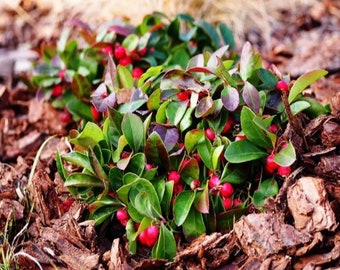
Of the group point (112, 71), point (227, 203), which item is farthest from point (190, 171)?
point (112, 71)

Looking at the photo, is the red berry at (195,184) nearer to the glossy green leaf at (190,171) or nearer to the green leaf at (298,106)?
the glossy green leaf at (190,171)

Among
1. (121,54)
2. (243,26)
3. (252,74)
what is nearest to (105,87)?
(121,54)

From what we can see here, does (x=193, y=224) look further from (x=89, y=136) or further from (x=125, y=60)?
(x=125, y=60)

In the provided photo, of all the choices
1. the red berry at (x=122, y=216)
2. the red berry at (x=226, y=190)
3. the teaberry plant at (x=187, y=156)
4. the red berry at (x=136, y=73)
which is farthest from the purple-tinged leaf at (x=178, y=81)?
the red berry at (x=136, y=73)

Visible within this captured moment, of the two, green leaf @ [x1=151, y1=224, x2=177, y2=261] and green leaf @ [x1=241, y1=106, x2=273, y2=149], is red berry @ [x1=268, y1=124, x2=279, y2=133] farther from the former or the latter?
green leaf @ [x1=151, y1=224, x2=177, y2=261]

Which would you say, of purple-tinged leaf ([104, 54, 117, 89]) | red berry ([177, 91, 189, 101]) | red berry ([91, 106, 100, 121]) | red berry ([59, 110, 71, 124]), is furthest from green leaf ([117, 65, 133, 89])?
red berry ([59, 110, 71, 124])

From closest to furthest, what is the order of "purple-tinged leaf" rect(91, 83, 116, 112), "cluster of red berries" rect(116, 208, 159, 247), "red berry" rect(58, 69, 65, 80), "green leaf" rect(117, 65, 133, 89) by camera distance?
"cluster of red berries" rect(116, 208, 159, 247)
"purple-tinged leaf" rect(91, 83, 116, 112)
"green leaf" rect(117, 65, 133, 89)
"red berry" rect(58, 69, 65, 80)
